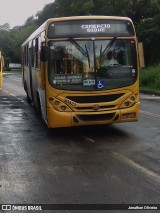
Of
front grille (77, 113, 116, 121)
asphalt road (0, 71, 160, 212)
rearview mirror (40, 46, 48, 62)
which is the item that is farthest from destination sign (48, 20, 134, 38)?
asphalt road (0, 71, 160, 212)

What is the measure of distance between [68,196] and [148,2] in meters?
42.4

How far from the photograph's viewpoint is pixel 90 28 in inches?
424

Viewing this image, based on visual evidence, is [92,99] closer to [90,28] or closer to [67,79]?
[67,79]

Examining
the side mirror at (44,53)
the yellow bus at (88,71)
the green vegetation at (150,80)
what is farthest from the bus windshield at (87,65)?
the green vegetation at (150,80)

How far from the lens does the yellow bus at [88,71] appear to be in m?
Answer: 10.5

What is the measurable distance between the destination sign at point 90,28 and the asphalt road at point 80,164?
262cm

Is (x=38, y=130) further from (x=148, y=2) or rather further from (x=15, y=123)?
(x=148, y=2)

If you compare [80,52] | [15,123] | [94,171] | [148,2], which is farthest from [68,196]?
[148,2]

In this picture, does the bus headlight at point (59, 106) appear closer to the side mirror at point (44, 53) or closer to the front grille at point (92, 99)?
the front grille at point (92, 99)

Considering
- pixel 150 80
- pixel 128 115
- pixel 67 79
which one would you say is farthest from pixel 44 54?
pixel 150 80

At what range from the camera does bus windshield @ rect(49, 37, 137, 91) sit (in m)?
10.5

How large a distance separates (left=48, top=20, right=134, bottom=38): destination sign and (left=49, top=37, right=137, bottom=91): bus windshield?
18cm

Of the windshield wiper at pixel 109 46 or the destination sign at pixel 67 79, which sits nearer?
the destination sign at pixel 67 79

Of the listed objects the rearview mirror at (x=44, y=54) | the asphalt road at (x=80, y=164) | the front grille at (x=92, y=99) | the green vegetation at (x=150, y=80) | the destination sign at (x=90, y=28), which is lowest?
the asphalt road at (x=80, y=164)
